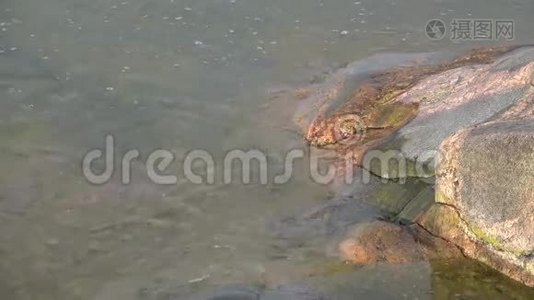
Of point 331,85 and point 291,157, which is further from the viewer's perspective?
point 331,85

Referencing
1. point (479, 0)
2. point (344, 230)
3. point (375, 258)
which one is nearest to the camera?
point (375, 258)

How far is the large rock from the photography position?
663 centimetres

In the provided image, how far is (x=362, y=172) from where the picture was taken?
8.79 metres

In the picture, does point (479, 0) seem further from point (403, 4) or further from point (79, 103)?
point (79, 103)

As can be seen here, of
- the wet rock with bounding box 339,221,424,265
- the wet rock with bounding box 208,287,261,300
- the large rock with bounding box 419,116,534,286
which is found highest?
the large rock with bounding box 419,116,534,286

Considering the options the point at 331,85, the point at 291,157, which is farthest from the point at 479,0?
the point at 291,157

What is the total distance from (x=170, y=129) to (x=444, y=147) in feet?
13.3

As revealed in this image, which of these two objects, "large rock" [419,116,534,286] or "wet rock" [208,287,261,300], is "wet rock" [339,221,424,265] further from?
"wet rock" [208,287,261,300]

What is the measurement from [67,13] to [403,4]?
5710 millimetres

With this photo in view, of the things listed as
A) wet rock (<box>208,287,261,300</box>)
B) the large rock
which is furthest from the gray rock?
wet rock (<box>208,287,261,300</box>)

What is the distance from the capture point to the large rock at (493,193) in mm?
6629

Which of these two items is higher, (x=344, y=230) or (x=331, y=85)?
(x=331, y=85)

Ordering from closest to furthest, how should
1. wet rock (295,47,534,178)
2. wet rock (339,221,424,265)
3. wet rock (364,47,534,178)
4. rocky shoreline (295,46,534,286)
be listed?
rocky shoreline (295,46,534,286) → wet rock (339,221,424,265) → wet rock (364,47,534,178) → wet rock (295,47,534,178)

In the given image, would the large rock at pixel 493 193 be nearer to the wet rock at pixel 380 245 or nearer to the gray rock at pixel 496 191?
the gray rock at pixel 496 191
